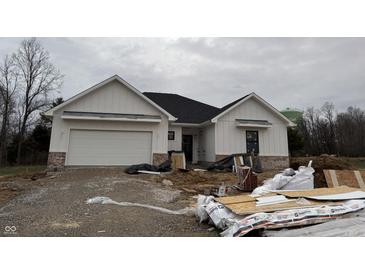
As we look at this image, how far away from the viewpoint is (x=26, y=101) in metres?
22.7

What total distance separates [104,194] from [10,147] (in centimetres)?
2292

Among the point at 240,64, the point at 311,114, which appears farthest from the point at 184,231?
the point at 311,114

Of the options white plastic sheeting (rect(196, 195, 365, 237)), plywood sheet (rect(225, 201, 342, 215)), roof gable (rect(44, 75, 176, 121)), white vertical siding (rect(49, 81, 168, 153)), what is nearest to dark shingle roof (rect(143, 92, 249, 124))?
white vertical siding (rect(49, 81, 168, 153))

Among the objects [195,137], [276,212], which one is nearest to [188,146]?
[195,137]

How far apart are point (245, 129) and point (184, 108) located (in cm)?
561

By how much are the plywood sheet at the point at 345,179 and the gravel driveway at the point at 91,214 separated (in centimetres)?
530

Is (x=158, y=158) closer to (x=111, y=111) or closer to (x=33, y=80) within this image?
(x=111, y=111)

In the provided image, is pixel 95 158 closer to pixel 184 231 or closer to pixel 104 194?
pixel 104 194

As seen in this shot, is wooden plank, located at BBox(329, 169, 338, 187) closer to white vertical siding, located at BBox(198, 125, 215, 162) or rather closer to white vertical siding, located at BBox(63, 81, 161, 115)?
white vertical siding, located at BBox(198, 125, 215, 162)

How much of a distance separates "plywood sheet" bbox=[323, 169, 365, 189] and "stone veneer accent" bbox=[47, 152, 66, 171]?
12302 mm

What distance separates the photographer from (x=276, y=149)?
13.8 meters

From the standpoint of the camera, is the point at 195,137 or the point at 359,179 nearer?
the point at 359,179

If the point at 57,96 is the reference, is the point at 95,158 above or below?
below

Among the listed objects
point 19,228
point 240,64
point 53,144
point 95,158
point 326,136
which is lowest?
point 19,228
